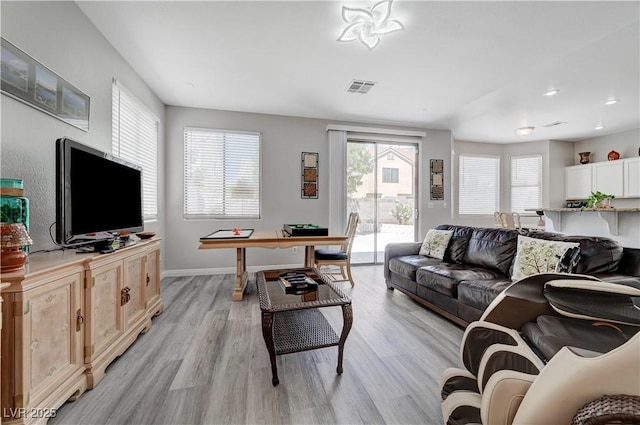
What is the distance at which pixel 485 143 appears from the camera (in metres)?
6.50

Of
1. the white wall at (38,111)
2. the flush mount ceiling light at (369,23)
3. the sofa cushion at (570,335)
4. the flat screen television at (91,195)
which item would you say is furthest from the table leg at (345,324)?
the flush mount ceiling light at (369,23)

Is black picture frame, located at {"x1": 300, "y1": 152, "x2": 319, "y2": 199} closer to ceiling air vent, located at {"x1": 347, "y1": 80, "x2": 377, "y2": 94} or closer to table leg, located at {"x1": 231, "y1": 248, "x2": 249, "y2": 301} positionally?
ceiling air vent, located at {"x1": 347, "y1": 80, "x2": 377, "y2": 94}

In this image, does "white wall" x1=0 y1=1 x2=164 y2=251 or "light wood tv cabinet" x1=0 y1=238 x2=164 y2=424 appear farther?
"white wall" x1=0 y1=1 x2=164 y2=251

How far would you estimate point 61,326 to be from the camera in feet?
4.42

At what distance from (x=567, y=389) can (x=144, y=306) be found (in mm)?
2668

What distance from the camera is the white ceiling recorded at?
2.11 metres

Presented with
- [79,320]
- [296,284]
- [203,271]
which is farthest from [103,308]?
[203,271]

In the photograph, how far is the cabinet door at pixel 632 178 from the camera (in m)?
5.04

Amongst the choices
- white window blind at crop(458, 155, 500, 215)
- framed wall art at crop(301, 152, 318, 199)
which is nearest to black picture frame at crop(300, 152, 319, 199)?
framed wall art at crop(301, 152, 318, 199)

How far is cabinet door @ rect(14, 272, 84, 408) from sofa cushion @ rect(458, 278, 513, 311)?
8.79 ft

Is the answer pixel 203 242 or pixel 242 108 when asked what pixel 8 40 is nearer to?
pixel 203 242

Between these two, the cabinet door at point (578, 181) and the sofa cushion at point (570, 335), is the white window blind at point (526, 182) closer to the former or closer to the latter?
the cabinet door at point (578, 181)

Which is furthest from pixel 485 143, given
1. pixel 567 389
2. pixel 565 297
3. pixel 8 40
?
pixel 8 40

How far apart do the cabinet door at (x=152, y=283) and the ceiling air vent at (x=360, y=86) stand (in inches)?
117
